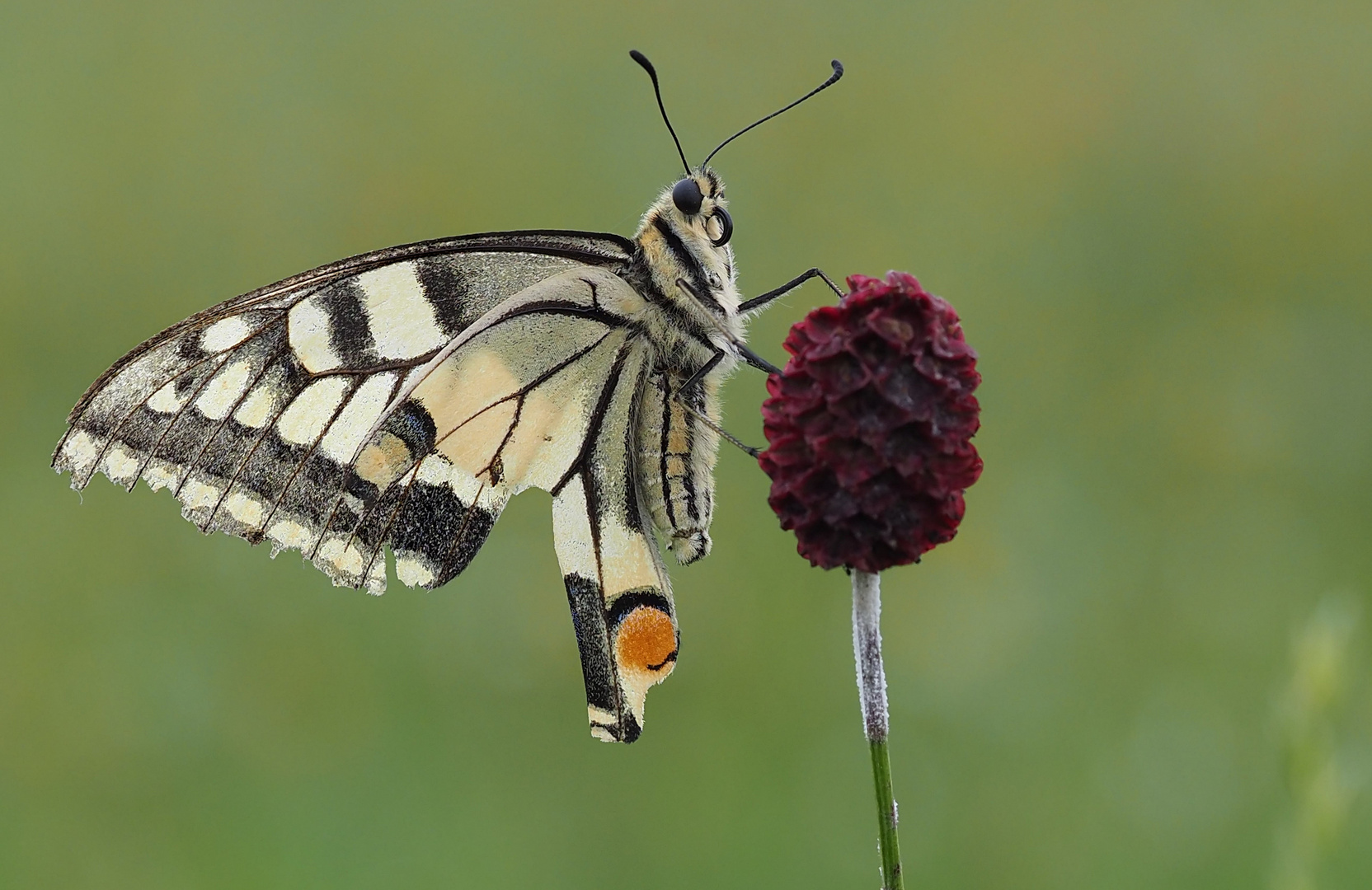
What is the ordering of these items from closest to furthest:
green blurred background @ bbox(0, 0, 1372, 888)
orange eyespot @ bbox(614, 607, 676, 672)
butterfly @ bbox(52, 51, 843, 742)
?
orange eyespot @ bbox(614, 607, 676, 672) → butterfly @ bbox(52, 51, 843, 742) → green blurred background @ bbox(0, 0, 1372, 888)

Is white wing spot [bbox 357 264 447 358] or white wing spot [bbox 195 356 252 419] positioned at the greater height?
white wing spot [bbox 357 264 447 358]

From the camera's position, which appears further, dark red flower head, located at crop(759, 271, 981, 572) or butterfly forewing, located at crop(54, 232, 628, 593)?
butterfly forewing, located at crop(54, 232, 628, 593)

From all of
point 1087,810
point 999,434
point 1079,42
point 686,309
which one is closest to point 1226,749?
point 1087,810

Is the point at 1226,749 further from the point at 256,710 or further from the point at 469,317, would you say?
the point at 256,710

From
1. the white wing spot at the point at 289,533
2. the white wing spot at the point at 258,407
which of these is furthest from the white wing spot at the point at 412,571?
the white wing spot at the point at 258,407

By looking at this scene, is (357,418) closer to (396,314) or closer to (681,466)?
(396,314)

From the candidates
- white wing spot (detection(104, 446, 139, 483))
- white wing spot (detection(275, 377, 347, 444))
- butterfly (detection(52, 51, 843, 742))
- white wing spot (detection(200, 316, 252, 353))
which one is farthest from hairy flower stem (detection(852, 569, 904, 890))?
white wing spot (detection(104, 446, 139, 483))

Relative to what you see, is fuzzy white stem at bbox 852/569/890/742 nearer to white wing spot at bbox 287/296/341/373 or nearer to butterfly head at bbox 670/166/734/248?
butterfly head at bbox 670/166/734/248
